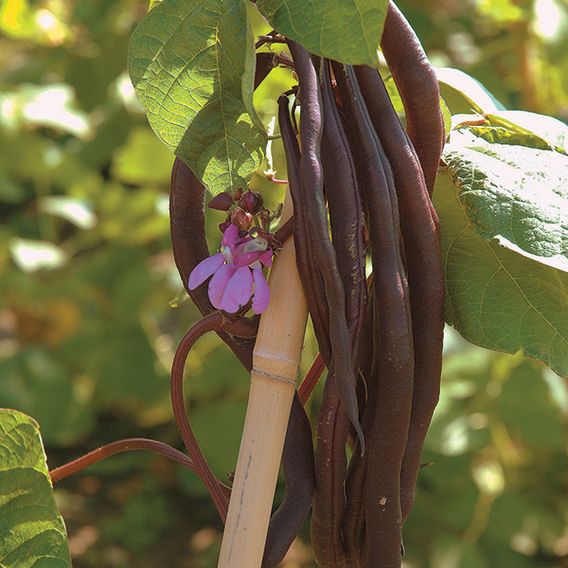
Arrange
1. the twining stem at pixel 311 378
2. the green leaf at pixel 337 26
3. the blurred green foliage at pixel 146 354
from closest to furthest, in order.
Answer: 1. the green leaf at pixel 337 26
2. the twining stem at pixel 311 378
3. the blurred green foliage at pixel 146 354

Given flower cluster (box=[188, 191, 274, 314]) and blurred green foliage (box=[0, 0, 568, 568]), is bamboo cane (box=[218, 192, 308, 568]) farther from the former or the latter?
blurred green foliage (box=[0, 0, 568, 568])

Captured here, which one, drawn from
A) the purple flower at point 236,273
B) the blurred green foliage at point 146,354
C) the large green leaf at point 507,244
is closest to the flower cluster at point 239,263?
the purple flower at point 236,273

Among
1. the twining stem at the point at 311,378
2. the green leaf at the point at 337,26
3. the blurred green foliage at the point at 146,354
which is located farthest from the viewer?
the blurred green foliage at the point at 146,354

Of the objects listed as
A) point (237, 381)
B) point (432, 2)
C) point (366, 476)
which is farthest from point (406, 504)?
point (432, 2)

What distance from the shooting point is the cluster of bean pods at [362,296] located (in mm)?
429

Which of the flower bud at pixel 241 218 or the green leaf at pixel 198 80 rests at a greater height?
the green leaf at pixel 198 80

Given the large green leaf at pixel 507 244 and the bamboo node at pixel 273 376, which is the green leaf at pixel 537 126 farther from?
the bamboo node at pixel 273 376

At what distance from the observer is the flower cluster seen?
444mm

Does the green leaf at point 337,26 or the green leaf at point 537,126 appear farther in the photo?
the green leaf at point 537,126

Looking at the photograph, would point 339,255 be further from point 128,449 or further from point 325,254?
point 128,449

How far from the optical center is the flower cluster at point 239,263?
1.46ft

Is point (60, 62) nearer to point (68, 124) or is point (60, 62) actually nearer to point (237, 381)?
point (68, 124)

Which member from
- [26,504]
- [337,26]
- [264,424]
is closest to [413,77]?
[337,26]

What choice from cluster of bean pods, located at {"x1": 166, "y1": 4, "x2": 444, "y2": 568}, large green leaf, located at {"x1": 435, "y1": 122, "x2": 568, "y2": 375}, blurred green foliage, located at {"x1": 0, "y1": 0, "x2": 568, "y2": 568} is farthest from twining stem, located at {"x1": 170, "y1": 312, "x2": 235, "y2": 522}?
blurred green foliage, located at {"x1": 0, "y1": 0, "x2": 568, "y2": 568}
